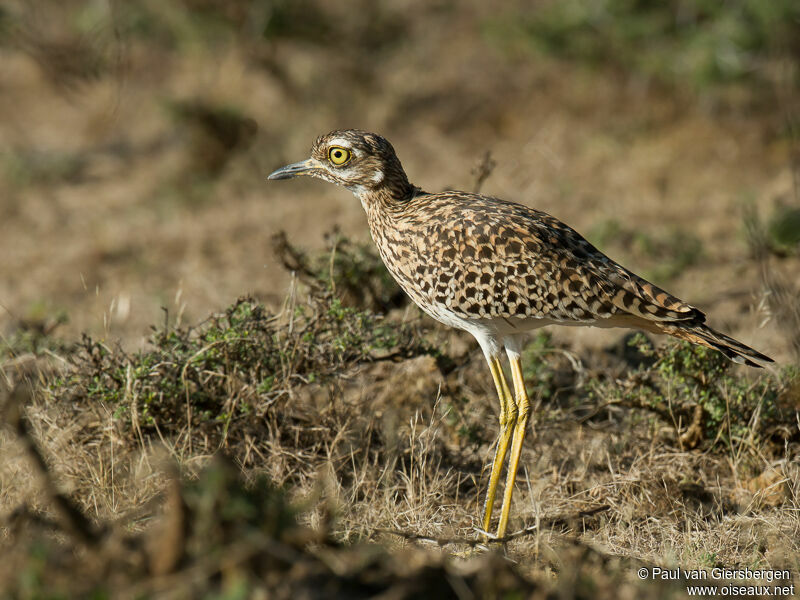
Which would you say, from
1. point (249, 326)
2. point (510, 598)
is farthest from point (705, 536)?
point (249, 326)

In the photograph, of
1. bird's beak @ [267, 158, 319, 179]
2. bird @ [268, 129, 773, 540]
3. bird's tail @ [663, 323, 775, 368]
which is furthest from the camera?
bird's beak @ [267, 158, 319, 179]

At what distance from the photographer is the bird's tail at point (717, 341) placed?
381 centimetres

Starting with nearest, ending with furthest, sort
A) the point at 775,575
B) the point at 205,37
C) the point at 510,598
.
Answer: the point at 510,598, the point at 775,575, the point at 205,37

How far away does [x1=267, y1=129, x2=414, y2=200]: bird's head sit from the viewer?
→ 174 inches

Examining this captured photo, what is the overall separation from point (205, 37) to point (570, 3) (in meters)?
4.10

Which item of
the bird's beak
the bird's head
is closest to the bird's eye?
the bird's head

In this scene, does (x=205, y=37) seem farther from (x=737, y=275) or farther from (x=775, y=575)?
(x=775, y=575)

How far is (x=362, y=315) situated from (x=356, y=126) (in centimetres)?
594

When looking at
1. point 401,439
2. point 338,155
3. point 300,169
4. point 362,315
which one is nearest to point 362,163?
point 338,155

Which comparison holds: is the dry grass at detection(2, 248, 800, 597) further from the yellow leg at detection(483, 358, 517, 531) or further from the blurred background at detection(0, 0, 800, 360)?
the blurred background at detection(0, 0, 800, 360)

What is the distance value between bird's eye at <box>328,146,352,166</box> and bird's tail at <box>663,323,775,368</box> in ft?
5.60

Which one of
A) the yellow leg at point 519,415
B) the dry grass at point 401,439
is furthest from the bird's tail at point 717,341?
the yellow leg at point 519,415

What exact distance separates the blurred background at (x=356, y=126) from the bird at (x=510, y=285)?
6.33 feet

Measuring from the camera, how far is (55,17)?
12.2 meters
